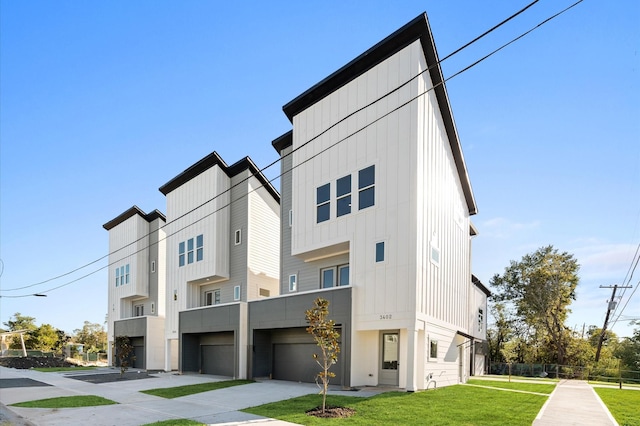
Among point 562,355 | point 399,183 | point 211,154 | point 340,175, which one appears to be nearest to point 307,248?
point 340,175

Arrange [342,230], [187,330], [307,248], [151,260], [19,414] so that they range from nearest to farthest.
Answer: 1. [19,414]
2. [342,230]
3. [307,248]
4. [187,330]
5. [151,260]

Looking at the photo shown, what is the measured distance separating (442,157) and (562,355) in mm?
29680

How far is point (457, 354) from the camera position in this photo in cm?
2314

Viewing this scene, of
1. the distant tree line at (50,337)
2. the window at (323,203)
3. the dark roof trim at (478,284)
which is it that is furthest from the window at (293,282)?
the distant tree line at (50,337)

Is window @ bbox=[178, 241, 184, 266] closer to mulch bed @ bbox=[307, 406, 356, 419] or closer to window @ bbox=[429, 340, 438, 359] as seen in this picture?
window @ bbox=[429, 340, 438, 359]

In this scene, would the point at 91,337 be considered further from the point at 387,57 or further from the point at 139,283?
the point at 387,57

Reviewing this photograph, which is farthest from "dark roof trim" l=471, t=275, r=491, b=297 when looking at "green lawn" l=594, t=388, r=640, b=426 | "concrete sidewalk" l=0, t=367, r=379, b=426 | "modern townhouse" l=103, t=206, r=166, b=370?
"modern townhouse" l=103, t=206, r=166, b=370

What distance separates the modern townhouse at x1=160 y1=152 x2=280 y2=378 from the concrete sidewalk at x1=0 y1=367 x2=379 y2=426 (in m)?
5.05

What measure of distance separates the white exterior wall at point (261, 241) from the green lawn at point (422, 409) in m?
12.1

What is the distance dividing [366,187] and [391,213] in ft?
5.49

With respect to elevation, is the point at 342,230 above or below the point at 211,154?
below

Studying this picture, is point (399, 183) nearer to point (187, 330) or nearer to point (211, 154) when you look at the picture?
point (211, 154)

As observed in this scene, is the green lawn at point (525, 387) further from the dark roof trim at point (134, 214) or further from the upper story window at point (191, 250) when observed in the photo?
the dark roof trim at point (134, 214)

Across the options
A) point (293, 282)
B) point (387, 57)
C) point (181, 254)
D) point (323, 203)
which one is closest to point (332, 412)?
point (323, 203)
